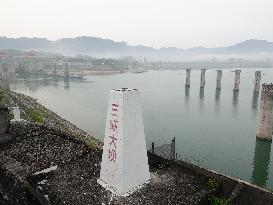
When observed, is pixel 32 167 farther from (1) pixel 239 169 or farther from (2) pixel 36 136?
(1) pixel 239 169

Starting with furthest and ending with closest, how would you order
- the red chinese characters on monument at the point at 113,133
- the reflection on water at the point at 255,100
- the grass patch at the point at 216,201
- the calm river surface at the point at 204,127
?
the reflection on water at the point at 255,100, the calm river surface at the point at 204,127, the grass patch at the point at 216,201, the red chinese characters on monument at the point at 113,133

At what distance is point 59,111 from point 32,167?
49969mm

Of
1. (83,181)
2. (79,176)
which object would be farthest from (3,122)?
(83,181)

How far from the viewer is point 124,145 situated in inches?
374

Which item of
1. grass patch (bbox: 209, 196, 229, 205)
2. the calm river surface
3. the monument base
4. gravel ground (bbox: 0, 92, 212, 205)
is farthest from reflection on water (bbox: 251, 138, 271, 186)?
the monument base

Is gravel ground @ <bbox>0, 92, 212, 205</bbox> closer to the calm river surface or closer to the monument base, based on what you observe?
the monument base

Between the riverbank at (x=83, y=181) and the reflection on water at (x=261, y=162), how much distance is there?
718 inches

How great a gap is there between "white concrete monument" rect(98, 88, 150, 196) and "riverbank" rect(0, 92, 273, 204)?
45 cm

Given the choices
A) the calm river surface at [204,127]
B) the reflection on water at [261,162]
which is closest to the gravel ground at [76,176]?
the calm river surface at [204,127]

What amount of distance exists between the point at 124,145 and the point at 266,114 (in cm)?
3302

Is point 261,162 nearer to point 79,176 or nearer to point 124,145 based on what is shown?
point 79,176

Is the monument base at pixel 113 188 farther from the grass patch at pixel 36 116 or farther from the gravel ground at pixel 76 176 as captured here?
the grass patch at pixel 36 116

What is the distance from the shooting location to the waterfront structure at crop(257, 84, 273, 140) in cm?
3750

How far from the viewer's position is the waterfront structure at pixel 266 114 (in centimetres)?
3750
